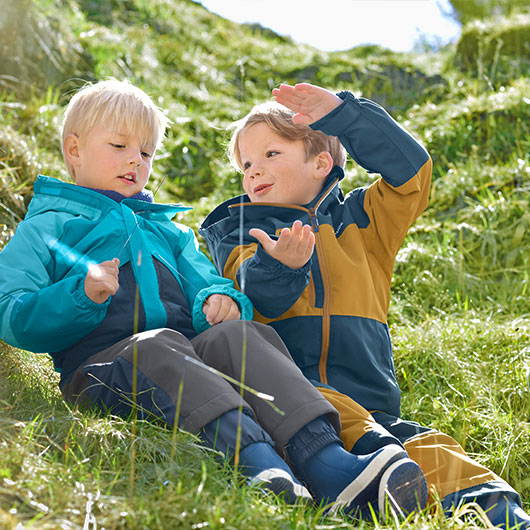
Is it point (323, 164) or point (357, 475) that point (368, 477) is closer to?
point (357, 475)

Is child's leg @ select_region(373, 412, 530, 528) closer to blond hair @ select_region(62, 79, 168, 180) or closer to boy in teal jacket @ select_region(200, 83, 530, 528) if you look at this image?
boy in teal jacket @ select_region(200, 83, 530, 528)

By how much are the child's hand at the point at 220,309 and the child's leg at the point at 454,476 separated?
27.2 inches

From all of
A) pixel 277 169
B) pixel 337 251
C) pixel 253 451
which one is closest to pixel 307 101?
pixel 277 169

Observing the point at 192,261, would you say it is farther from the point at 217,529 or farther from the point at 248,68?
the point at 248,68

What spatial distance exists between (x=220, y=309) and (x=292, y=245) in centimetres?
38

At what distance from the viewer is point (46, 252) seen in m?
2.33

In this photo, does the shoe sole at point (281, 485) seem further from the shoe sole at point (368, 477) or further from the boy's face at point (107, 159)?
the boy's face at point (107, 159)

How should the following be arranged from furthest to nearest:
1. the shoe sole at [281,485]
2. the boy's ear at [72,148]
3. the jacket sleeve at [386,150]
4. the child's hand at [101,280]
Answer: the boy's ear at [72,148] → the jacket sleeve at [386,150] → the child's hand at [101,280] → the shoe sole at [281,485]

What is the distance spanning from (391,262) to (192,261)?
0.89 meters

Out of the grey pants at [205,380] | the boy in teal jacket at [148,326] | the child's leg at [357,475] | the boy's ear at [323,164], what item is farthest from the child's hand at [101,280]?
the boy's ear at [323,164]

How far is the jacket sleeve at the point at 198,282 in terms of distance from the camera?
2371 millimetres

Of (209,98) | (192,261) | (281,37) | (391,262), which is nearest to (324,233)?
(391,262)

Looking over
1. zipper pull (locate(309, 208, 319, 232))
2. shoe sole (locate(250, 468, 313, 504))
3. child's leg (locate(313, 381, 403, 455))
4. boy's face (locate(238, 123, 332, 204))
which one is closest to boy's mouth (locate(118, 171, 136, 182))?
boy's face (locate(238, 123, 332, 204))

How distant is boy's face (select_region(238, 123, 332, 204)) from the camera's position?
2775mm
